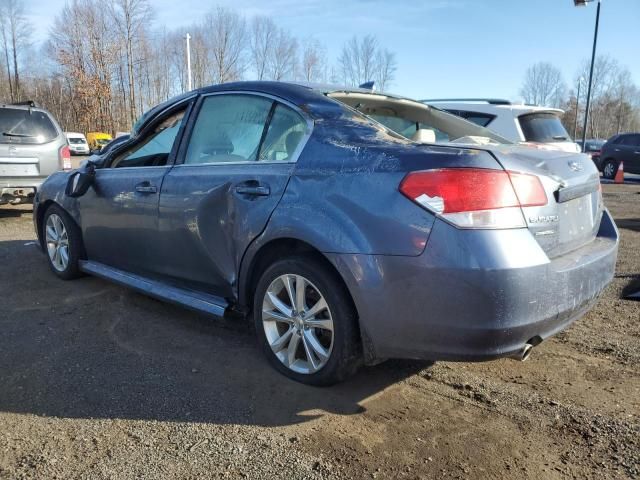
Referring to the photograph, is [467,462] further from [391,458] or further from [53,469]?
[53,469]

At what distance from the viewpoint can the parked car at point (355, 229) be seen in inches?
92.7

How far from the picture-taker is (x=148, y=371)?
3.17 m

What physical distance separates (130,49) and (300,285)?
2454 inches

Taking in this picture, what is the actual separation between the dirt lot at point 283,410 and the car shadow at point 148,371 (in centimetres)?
1

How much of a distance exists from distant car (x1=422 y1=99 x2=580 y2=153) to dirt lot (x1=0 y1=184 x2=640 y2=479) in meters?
4.56

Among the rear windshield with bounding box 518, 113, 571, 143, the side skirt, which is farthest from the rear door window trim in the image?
the rear windshield with bounding box 518, 113, 571, 143

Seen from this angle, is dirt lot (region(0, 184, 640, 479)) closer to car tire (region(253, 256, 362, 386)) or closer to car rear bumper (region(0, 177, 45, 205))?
car tire (region(253, 256, 362, 386))

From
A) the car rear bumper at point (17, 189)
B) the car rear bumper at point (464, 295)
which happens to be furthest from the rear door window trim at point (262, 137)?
the car rear bumper at point (17, 189)

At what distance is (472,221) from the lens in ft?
7.63

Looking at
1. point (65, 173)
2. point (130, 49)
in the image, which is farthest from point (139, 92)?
point (65, 173)

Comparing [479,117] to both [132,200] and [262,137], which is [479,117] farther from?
[132,200]

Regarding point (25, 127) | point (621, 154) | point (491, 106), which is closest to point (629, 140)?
point (621, 154)

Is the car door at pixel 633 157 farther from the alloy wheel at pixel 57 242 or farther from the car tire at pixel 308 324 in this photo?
the car tire at pixel 308 324

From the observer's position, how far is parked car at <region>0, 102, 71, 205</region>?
26.9ft
